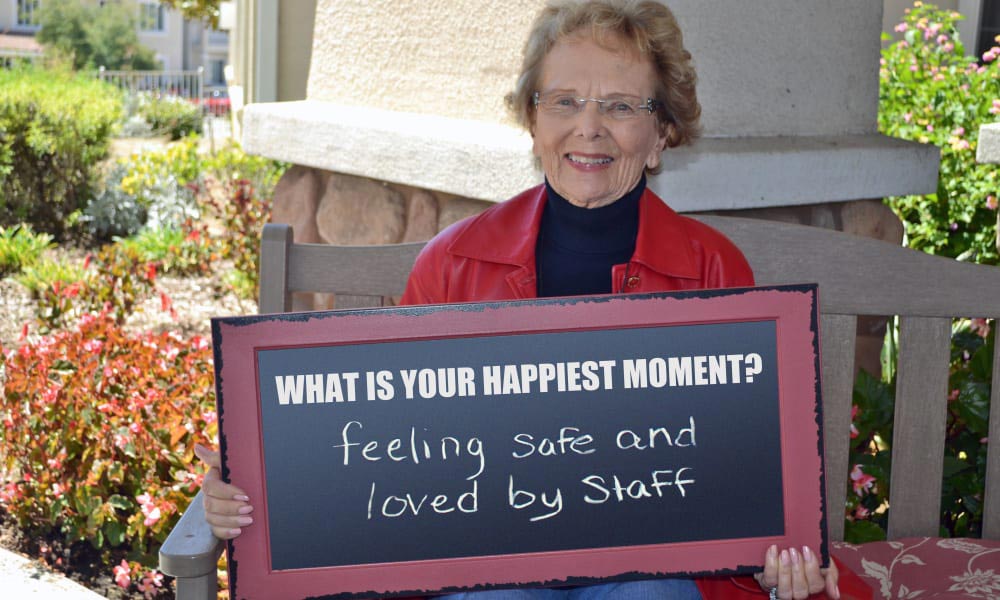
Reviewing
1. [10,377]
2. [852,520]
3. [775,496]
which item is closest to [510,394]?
[775,496]

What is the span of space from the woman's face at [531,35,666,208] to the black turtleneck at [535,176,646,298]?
3 centimetres

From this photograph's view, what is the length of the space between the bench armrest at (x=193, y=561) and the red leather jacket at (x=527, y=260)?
63 cm

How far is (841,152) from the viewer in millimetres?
2832

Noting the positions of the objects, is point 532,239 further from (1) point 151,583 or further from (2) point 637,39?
(1) point 151,583

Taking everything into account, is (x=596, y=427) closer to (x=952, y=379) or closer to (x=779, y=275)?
(x=779, y=275)

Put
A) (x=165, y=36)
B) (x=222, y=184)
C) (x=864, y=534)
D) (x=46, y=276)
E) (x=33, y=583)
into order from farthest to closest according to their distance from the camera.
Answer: (x=165, y=36) → (x=222, y=184) → (x=46, y=276) → (x=33, y=583) → (x=864, y=534)

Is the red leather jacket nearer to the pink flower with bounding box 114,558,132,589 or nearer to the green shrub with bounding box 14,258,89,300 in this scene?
the pink flower with bounding box 114,558,132,589

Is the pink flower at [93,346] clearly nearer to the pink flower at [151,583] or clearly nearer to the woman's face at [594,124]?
the pink flower at [151,583]

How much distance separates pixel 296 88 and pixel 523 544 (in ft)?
22.2

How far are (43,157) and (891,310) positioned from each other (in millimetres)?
7338

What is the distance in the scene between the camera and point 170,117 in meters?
20.5

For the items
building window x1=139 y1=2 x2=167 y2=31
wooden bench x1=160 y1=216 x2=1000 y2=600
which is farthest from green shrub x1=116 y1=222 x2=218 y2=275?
building window x1=139 y1=2 x2=167 y2=31

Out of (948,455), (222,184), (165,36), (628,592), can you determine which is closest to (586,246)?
(628,592)

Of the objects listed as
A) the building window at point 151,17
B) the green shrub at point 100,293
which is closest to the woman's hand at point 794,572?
the green shrub at point 100,293
